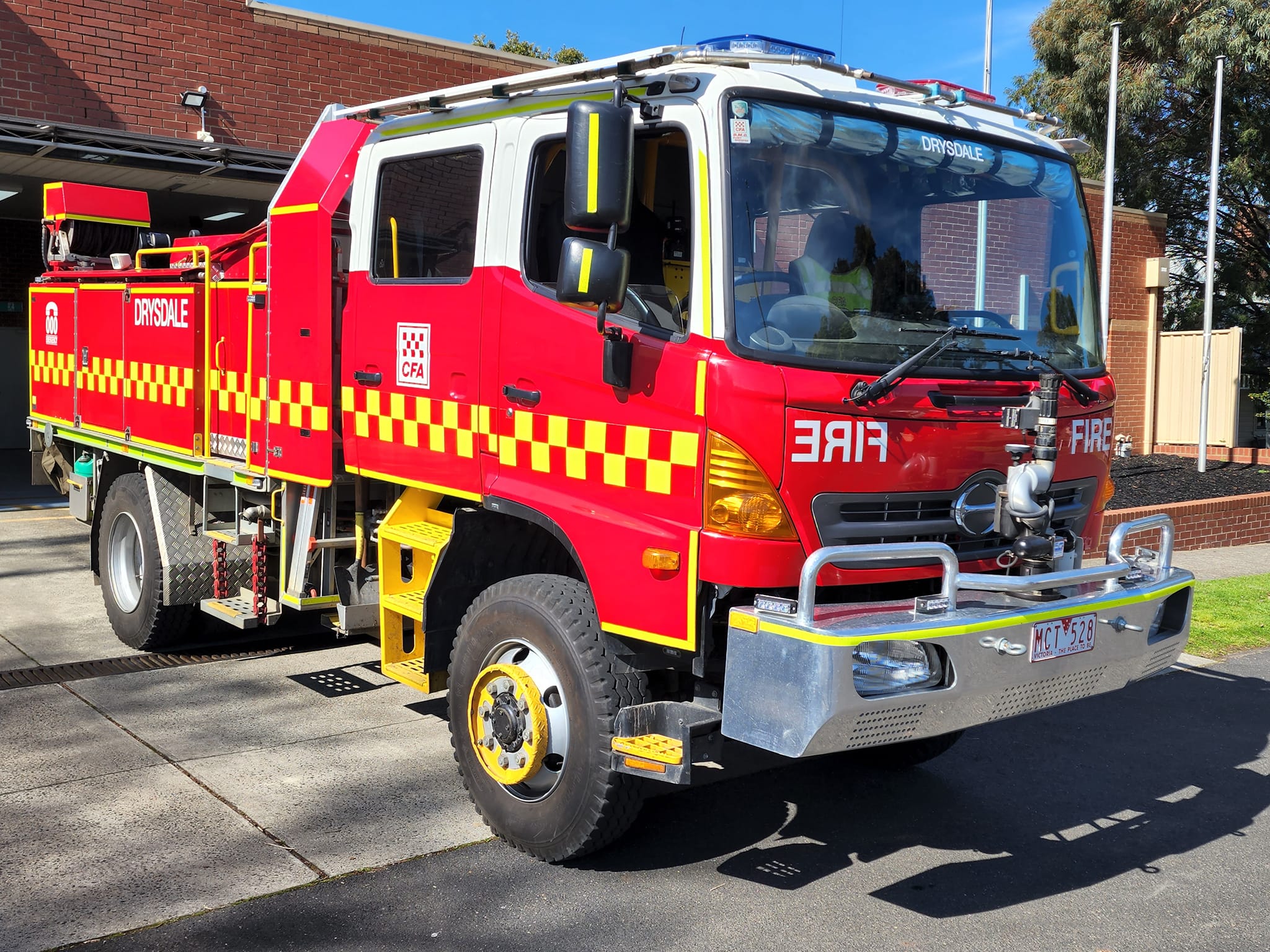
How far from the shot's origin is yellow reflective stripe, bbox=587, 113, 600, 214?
367 centimetres

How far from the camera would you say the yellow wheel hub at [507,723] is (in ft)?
13.9

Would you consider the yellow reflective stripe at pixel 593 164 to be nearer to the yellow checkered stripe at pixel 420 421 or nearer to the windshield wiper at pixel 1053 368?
the yellow checkered stripe at pixel 420 421

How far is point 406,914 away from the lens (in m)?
3.99

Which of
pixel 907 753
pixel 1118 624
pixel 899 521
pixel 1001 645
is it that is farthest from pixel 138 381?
pixel 1118 624

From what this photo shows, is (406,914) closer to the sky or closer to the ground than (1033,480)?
closer to the ground

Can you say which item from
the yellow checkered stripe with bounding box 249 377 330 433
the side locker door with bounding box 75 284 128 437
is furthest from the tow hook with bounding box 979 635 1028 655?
the side locker door with bounding box 75 284 128 437

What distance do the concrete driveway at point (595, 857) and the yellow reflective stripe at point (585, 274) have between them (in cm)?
204

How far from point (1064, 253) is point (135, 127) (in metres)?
12.5

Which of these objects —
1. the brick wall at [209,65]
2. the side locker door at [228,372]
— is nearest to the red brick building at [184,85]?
the brick wall at [209,65]

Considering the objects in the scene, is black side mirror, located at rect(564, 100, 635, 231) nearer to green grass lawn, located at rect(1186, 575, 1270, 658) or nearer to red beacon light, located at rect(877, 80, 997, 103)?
red beacon light, located at rect(877, 80, 997, 103)

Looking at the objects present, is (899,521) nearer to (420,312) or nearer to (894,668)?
(894,668)

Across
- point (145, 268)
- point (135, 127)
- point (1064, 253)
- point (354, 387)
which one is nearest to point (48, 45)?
point (135, 127)

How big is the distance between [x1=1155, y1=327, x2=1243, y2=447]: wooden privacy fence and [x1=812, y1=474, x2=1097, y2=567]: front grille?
13.7 m

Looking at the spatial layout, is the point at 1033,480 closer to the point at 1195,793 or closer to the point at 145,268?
the point at 1195,793
